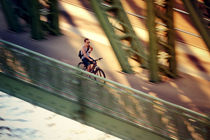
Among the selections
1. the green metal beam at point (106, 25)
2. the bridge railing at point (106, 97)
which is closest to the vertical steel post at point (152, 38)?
the green metal beam at point (106, 25)

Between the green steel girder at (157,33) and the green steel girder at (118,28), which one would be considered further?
the green steel girder at (157,33)

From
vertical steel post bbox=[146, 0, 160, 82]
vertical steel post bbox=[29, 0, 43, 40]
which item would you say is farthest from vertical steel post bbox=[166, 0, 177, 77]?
vertical steel post bbox=[29, 0, 43, 40]

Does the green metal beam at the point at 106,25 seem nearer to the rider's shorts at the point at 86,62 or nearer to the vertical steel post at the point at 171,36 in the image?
the vertical steel post at the point at 171,36

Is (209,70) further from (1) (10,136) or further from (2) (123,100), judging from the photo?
(1) (10,136)

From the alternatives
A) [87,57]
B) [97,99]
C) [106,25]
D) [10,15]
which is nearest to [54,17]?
[10,15]

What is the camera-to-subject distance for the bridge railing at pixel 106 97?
4.83 m

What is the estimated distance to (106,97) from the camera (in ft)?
17.6


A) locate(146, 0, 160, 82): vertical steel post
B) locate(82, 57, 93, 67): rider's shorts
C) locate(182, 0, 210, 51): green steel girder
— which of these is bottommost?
locate(82, 57, 93, 67): rider's shorts

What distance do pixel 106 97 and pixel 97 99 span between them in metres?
0.18

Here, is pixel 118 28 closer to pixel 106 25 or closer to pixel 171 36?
pixel 106 25

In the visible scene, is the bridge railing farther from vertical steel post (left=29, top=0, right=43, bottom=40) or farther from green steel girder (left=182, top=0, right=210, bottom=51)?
vertical steel post (left=29, top=0, right=43, bottom=40)

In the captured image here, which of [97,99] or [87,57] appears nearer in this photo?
[97,99]

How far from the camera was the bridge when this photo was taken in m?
4.89

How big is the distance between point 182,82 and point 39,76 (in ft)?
15.5
